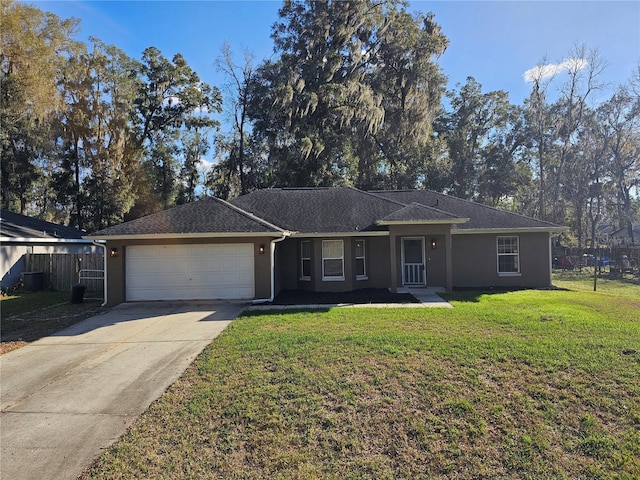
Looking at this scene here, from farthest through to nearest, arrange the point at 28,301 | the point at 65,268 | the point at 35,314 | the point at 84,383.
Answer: the point at 65,268 → the point at 28,301 → the point at 35,314 → the point at 84,383

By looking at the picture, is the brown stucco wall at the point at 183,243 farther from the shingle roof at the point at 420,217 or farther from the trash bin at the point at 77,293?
the shingle roof at the point at 420,217

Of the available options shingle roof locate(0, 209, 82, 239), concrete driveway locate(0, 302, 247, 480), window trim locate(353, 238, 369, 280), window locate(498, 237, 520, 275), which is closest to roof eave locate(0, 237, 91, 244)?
shingle roof locate(0, 209, 82, 239)

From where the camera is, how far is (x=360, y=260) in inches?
543

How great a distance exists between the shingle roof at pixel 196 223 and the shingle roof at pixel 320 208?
1.94 metres

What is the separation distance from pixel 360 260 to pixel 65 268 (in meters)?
12.1

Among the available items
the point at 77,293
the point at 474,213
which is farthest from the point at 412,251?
the point at 77,293

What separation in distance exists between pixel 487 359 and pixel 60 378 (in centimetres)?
665

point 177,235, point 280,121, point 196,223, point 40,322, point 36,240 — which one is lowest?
point 40,322

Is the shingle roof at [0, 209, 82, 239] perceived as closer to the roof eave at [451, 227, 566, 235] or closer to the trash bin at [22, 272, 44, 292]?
the trash bin at [22, 272, 44, 292]

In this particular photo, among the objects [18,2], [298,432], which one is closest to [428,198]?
[298,432]

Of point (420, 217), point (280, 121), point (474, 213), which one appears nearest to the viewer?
point (420, 217)

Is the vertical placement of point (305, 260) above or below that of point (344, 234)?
below

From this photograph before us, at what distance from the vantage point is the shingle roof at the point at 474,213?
13.7m

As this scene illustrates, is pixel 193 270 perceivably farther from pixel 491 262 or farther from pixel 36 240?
pixel 491 262
